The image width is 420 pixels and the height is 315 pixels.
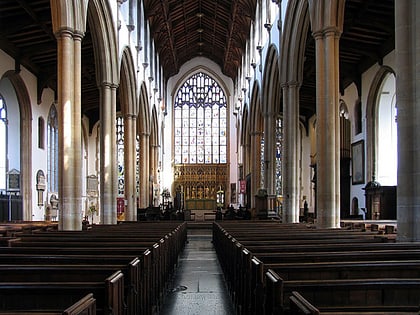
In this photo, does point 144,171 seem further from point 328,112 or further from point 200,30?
point 328,112

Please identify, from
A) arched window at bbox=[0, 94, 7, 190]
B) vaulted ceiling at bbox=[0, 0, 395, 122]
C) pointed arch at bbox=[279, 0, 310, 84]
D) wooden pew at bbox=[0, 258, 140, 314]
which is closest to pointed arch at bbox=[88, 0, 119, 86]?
vaulted ceiling at bbox=[0, 0, 395, 122]

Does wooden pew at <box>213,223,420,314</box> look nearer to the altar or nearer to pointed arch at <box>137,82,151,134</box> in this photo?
pointed arch at <box>137,82,151,134</box>

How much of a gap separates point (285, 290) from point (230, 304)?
10.3 feet

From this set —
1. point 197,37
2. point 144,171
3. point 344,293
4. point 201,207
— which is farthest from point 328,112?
point 197,37

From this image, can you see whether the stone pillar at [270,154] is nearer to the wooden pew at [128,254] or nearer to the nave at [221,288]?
the nave at [221,288]

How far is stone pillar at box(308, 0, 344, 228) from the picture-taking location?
427 inches

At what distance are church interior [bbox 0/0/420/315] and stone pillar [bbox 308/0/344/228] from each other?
1.4 inches

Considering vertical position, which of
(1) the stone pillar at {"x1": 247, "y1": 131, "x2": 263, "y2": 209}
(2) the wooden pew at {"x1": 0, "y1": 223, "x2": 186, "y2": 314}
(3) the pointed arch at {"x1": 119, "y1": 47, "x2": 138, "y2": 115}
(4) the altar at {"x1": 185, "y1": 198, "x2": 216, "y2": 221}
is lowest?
(4) the altar at {"x1": 185, "y1": 198, "x2": 216, "y2": 221}

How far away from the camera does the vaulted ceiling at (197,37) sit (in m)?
15.3

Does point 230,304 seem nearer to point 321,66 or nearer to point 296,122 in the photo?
point 321,66

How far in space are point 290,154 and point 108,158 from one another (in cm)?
554

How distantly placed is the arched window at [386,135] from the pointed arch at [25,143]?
13441mm

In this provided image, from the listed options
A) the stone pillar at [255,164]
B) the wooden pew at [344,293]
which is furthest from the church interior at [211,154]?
the stone pillar at [255,164]

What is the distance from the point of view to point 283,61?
15.2 meters
